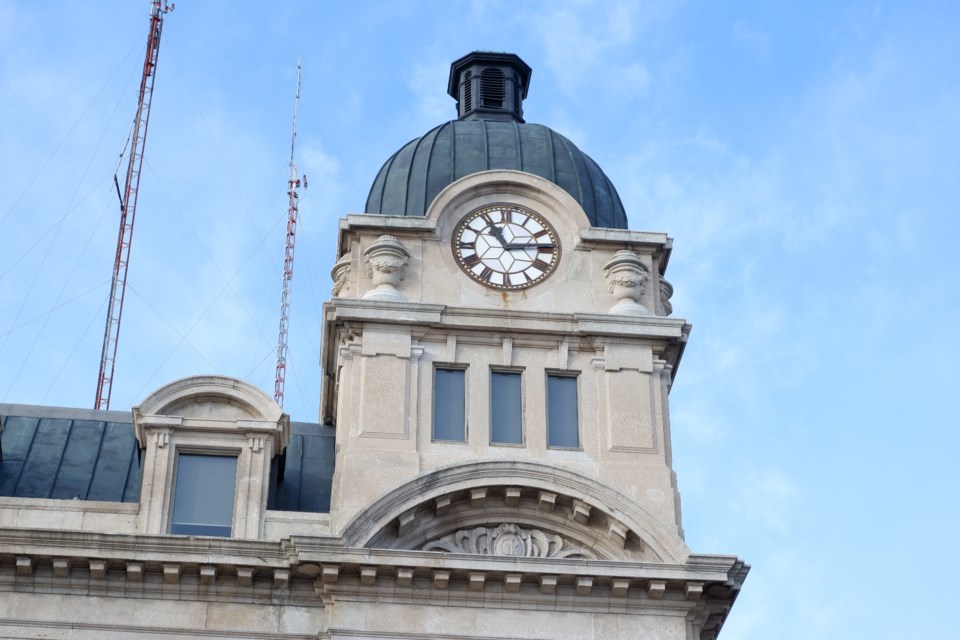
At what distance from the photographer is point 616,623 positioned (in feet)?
144

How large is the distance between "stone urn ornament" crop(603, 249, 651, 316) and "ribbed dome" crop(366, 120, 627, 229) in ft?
6.62

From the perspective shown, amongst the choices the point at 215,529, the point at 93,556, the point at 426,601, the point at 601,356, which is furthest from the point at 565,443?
the point at 93,556

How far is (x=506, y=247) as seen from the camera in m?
49.9

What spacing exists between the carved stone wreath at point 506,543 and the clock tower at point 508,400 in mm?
53

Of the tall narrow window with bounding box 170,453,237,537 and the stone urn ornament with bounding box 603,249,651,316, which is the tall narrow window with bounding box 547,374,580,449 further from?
the tall narrow window with bounding box 170,453,237,537

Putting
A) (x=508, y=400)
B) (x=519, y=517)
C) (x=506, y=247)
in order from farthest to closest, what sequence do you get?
1. (x=506, y=247)
2. (x=508, y=400)
3. (x=519, y=517)

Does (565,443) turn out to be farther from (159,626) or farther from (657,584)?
(159,626)

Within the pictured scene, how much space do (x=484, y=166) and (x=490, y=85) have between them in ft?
23.0

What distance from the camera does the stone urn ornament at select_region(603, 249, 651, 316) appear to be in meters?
49.0

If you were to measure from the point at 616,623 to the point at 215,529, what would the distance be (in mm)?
9812

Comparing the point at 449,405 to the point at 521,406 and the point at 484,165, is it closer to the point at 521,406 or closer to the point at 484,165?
the point at 521,406

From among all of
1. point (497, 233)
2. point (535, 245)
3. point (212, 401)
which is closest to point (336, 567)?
point (212, 401)

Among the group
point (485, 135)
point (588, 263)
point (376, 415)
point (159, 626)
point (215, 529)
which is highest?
point (485, 135)

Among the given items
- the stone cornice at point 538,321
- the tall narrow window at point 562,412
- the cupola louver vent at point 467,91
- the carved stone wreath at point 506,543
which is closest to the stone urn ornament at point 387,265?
the stone cornice at point 538,321
